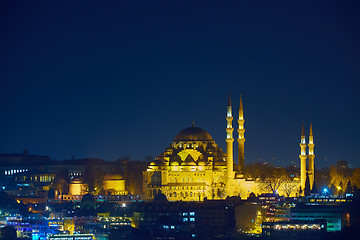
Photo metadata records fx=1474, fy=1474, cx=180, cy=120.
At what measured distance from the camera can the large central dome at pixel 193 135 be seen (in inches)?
4722

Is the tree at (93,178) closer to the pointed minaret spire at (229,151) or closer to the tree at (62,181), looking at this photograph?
the tree at (62,181)

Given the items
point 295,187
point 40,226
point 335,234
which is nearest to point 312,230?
point 335,234

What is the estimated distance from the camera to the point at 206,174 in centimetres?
11500

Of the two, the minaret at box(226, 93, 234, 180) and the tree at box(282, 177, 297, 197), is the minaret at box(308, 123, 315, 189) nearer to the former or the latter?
the tree at box(282, 177, 297, 197)

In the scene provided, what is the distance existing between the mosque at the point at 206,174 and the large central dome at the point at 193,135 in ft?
4.69

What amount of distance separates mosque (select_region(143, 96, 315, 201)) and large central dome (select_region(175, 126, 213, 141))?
1.43 meters

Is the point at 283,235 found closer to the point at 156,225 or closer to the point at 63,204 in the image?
the point at 156,225

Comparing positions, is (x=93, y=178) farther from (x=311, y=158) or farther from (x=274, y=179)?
(x=311, y=158)

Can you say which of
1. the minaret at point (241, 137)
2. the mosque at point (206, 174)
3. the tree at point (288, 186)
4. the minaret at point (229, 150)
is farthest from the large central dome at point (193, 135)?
the tree at point (288, 186)

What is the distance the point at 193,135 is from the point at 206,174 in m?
6.06

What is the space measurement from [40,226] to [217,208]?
11912mm

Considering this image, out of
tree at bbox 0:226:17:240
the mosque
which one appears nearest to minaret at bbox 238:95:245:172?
the mosque

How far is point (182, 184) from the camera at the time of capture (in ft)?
374

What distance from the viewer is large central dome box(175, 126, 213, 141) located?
11994cm
